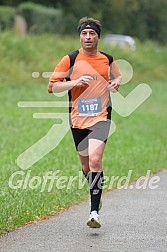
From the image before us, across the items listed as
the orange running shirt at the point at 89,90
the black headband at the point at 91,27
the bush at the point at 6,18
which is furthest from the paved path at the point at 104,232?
the bush at the point at 6,18

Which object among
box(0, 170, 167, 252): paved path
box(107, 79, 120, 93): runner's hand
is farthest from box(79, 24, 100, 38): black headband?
box(0, 170, 167, 252): paved path

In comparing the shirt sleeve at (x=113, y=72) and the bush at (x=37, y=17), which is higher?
the shirt sleeve at (x=113, y=72)

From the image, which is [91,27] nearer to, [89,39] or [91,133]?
[89,39]

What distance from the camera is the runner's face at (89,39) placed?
8.54 metres

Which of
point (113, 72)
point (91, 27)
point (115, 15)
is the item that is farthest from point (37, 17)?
point (91, 27)

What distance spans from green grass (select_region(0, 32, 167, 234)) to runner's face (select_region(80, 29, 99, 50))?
198cm

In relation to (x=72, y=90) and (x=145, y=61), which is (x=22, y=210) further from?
(x=145, y=61)

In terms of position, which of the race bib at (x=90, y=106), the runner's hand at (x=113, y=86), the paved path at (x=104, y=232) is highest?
the runner's hand at (x=113, y=86)

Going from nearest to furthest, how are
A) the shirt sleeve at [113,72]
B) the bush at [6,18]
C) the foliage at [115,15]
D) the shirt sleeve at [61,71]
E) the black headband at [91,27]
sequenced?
the shirt sleeve at [61,71] → the black headband at [91,27] → the shirt sleeve at [113,72] → the bush at [6,18] → the foliage at [115,15]

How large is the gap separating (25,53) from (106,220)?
74.3ft

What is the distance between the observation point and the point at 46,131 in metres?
18.5

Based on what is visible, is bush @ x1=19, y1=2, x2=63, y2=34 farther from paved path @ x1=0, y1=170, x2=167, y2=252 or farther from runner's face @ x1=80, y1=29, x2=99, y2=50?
runner's face @ x1=80, y1=29, x2=99, y2=50

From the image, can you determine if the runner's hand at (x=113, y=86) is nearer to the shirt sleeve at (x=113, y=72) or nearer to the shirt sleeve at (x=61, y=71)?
the shirt sleeve at (x=113, y=72)

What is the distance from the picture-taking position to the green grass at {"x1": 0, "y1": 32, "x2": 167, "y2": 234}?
10219 mm
